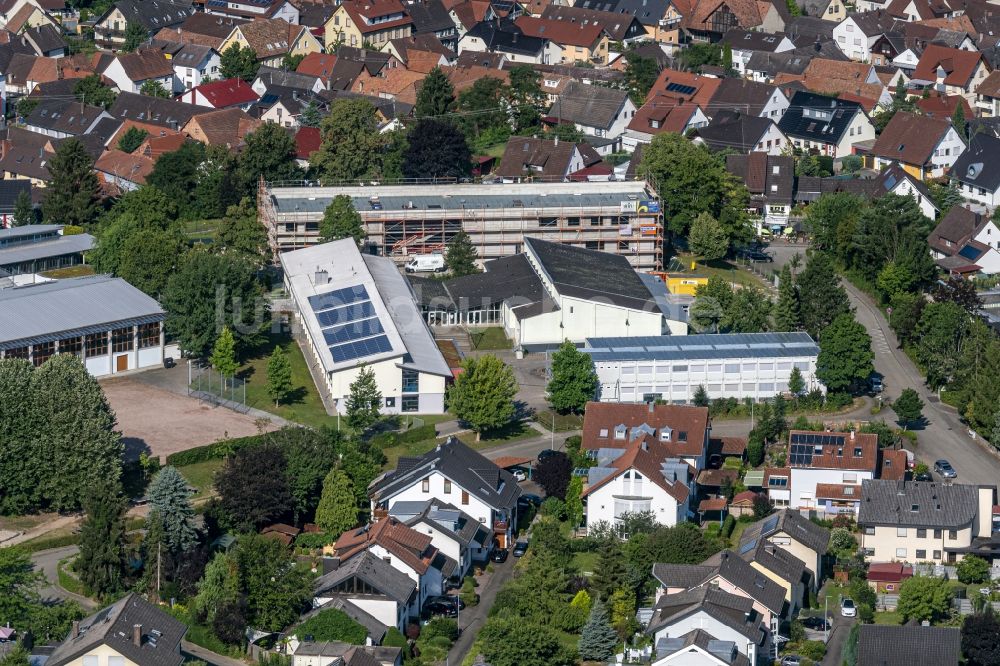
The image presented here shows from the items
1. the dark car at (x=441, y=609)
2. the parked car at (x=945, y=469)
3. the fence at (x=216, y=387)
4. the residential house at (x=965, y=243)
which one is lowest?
the dark car at (x=441, y=609)

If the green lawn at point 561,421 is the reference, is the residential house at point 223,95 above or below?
above

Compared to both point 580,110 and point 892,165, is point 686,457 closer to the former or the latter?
point 892,165

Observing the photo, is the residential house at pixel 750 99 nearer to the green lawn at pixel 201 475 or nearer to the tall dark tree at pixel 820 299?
the tall dark tree at pixel 820 299

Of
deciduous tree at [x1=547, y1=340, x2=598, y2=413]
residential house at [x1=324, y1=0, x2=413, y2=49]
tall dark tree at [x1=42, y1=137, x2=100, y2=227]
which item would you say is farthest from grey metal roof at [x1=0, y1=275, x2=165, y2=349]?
residential house at [x1=324, y1=0, x2=413, y2=49]

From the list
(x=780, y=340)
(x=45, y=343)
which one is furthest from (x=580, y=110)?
(x=45, y=343)

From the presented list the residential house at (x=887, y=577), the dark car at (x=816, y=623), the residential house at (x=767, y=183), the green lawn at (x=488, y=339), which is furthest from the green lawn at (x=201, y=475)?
the residential house at (x=767, y=183)

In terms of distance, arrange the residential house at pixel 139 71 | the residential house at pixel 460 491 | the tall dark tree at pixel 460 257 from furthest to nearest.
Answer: the residential house at pixel 139 71, the tall dark tree at pixel 460 257, the residential house at pixel 460 491
